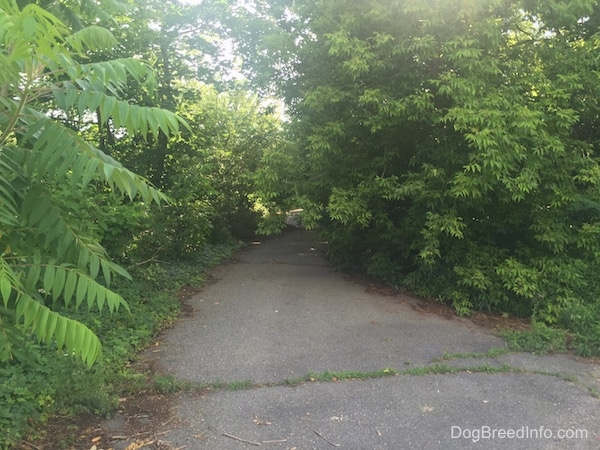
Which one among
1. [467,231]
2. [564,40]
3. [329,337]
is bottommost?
[329,337]

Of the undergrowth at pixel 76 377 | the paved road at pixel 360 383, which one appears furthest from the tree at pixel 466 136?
the undergrowth at pixel 76 377

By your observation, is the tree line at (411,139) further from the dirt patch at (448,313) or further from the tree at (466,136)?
the dirt patch at (448,313)

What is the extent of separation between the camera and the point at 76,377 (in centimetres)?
448

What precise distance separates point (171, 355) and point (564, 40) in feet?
25.8

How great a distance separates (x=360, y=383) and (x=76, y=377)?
2.81m

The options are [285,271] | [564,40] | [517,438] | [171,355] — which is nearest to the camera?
[517,438]

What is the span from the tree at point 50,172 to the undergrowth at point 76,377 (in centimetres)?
48

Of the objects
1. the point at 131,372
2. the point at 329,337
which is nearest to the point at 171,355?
the point at 131,372

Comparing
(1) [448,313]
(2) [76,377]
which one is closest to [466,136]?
(1) [448,313]

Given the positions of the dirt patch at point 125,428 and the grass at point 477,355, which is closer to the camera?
the dirt patch at point 125,428

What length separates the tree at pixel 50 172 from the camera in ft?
6.61

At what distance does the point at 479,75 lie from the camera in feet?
24.1

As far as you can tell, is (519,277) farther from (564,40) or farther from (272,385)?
(272,385)

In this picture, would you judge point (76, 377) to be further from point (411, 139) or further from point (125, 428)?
point (411, 139)
